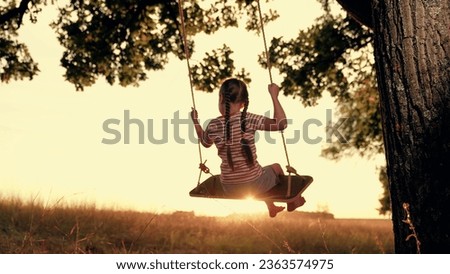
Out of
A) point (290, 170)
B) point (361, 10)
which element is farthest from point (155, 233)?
point (361, 10)

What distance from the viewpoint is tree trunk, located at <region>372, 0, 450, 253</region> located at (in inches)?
138

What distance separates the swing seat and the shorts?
0.04 metres

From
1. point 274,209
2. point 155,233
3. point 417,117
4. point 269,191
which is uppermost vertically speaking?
point 417,117

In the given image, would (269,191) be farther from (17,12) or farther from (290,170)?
(17,12)

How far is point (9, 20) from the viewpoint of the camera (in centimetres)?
1264

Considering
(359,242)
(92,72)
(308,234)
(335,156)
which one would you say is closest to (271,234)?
(308,234)

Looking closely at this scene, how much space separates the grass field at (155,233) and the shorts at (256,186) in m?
3.65

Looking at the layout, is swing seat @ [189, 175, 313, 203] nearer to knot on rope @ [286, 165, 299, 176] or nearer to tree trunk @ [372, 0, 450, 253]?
knot on rope @ [286, 165, 299, 176]

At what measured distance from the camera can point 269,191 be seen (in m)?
5.28

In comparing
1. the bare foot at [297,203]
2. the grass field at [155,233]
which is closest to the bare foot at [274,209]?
the bare foot at [297,203]

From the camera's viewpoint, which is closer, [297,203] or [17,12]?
[297,203]

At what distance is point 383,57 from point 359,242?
31.5 feet

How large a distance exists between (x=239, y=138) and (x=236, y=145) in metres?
0.08
